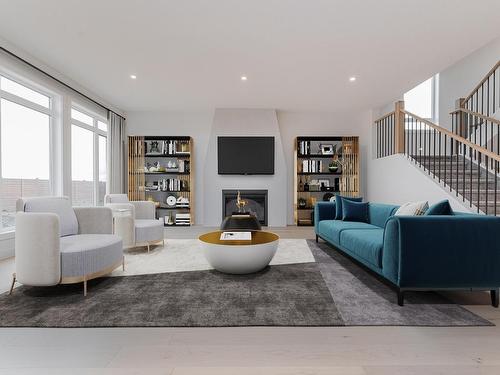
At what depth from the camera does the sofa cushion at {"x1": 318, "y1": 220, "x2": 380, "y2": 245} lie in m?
3.29

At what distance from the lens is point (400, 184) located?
488cm

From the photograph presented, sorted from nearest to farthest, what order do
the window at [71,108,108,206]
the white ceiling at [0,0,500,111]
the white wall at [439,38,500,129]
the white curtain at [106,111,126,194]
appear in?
the white ceiling at [0,0,500,111], the window at [71,108,108,206], the white wall at [439,38,500,129], the white curtain at [106,111,126,194]

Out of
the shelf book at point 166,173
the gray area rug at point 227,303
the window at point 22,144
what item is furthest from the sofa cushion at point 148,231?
the shelf book at point 166,173

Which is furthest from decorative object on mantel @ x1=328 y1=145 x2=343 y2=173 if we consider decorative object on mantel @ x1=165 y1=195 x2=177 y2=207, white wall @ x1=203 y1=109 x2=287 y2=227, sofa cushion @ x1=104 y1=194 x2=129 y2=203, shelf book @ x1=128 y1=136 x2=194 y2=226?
sofa cushion @ x1=104 y1=194 x2=129 y2=203

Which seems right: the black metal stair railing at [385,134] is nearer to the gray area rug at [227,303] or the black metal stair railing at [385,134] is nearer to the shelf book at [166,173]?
the gray area rug at [227,303]

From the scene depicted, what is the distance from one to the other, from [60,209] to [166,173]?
3.74 metres

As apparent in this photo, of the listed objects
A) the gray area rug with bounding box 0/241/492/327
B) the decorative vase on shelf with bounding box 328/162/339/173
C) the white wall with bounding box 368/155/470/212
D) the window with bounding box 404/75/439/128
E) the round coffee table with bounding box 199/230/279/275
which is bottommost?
the gray area rug with bounding box 0/241/492/327

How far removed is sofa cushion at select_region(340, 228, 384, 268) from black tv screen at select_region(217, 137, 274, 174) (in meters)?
3.29

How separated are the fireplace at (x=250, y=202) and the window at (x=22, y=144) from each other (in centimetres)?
330

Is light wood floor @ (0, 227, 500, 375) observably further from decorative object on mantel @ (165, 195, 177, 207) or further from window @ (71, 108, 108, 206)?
decorative object on mantel @ (165, 195, 177, 207)

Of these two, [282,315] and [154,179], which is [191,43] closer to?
[282,315]

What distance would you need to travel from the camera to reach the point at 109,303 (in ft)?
6.73

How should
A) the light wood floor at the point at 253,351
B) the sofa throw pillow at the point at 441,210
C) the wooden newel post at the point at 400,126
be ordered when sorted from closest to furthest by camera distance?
1. the light wood floor at the point at 253,351
2. the sofa throw pillow at the point at 441,210
3. the wooden newel post at the point at 400,126

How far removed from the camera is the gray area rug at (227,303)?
5.87ft
